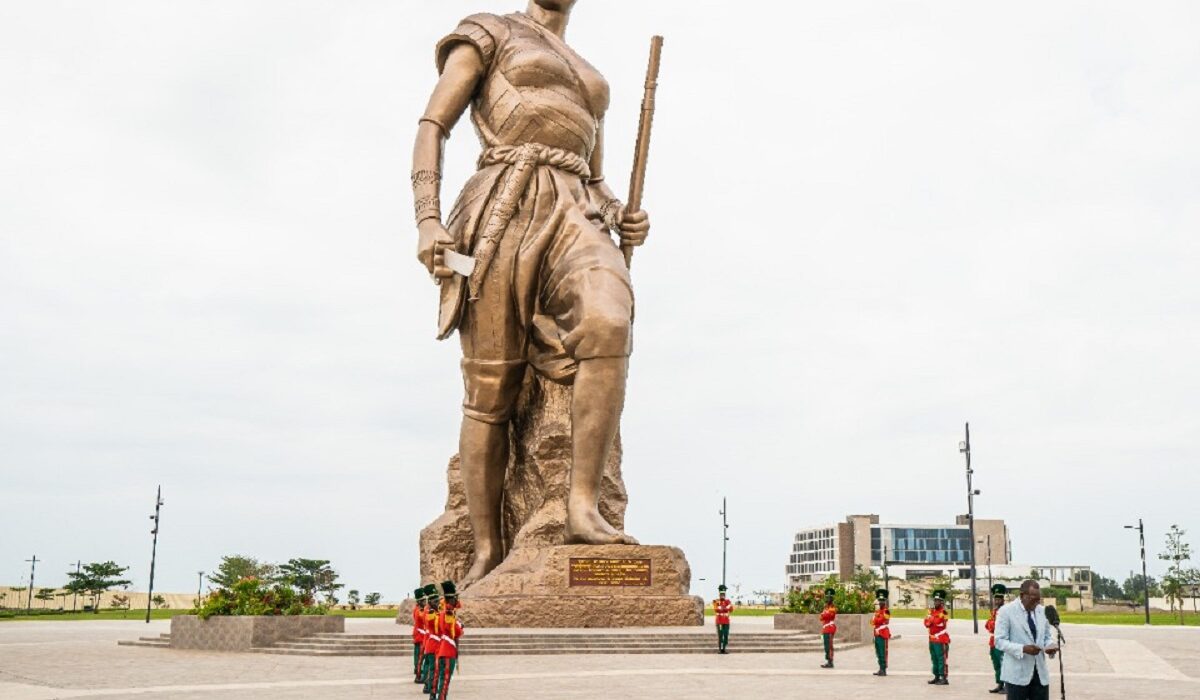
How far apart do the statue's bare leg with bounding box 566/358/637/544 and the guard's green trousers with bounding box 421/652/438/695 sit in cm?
372

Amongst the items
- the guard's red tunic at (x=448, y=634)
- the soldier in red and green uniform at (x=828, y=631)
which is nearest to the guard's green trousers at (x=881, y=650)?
the soldier in red and green uniform at (x=828, y=631)

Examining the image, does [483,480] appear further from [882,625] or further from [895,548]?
[895,548]

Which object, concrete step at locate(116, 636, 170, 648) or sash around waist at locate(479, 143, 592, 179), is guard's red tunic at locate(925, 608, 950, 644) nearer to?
sash around waist at locate(479, 143, 592, 179)

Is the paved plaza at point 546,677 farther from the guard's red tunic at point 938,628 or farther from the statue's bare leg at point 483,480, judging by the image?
the statue's bare leg at point 483,480

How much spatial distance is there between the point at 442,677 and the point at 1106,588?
11610cm

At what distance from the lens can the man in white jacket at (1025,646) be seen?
5953mm

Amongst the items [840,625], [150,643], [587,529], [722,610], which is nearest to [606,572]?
[587,529]

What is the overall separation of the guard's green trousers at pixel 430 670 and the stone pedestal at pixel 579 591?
3.47 meters

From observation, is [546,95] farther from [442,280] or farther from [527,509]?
[527,509]

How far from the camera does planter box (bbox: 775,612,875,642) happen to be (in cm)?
1495

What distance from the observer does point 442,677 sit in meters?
7.40

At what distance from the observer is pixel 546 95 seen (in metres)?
12.7

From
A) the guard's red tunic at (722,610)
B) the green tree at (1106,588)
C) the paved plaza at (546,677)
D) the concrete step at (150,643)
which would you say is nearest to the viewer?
the paved plaza at (546,677)

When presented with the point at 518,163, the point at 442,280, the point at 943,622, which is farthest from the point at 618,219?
the point at 943,622
